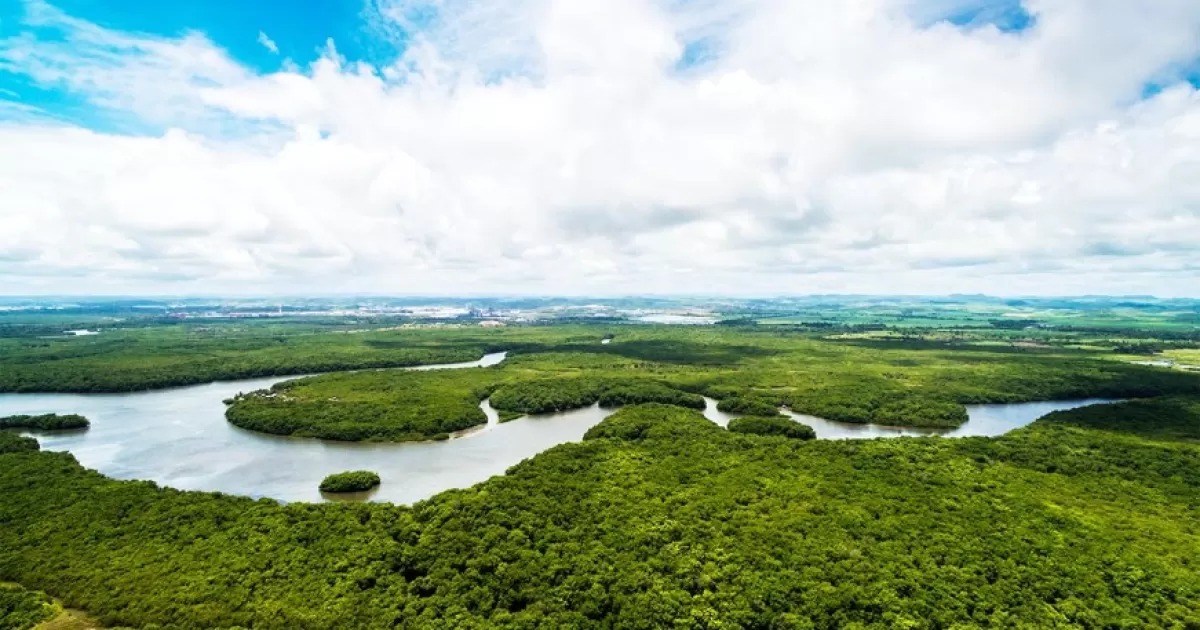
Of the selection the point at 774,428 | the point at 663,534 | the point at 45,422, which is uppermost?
the point at 774,428

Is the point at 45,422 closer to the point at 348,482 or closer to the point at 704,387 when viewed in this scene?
the point at 348,482

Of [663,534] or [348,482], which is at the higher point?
[663,534]

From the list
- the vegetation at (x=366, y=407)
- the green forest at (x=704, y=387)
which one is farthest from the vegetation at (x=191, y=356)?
the vegetation at (x=366, y=407)

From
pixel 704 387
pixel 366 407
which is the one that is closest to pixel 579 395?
pixel 704 387

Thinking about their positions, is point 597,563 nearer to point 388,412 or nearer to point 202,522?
point 202,522

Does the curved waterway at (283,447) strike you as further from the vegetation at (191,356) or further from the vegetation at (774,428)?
the vegetation at (191,356)

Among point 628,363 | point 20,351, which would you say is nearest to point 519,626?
point 628,363

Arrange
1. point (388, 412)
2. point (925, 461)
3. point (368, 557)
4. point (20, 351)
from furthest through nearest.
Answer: point (20, 351) → point (388, 412) → point (925, 461) → point (368, 557)
